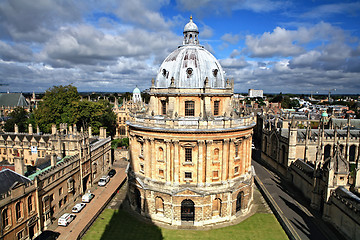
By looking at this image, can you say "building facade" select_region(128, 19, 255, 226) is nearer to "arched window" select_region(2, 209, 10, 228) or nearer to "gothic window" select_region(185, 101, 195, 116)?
"gothic window" select_region(185, 101, 195, 116)

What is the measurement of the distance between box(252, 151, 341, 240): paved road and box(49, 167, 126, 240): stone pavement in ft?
93.1

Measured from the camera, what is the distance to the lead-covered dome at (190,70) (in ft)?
119

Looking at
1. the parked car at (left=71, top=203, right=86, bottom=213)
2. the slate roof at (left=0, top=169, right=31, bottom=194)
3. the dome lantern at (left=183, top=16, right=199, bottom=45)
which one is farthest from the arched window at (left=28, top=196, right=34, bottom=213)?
the dome lantern at (left=183, top=16, right=199, bottom=45)

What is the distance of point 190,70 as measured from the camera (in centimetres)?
3628

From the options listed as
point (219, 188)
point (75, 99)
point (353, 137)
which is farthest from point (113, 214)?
point (353, 137)

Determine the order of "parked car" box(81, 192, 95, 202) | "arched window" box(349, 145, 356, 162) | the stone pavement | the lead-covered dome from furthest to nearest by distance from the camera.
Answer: "arched window" box(349, 145, 356, 162), "parked car" box(81, 192, 95, 202), the lead-covered dome, the stone pavement

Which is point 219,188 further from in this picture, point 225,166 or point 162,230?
point 162,230

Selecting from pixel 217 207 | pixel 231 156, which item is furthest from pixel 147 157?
pixel 217 207

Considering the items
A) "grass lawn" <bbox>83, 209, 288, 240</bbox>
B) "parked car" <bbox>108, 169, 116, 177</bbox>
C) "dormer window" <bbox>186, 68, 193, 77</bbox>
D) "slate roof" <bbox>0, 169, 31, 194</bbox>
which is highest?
"dormer window" <bbox>186, 68, 193, 77</bbox>

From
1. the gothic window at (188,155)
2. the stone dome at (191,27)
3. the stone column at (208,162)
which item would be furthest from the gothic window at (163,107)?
A: the stone dome at (191,27)

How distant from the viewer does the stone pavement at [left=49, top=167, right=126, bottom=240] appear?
32.0 m

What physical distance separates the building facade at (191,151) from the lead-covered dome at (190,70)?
5.8 inches

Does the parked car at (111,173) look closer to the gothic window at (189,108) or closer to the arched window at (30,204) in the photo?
the arched window at (30,204)

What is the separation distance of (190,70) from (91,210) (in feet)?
88.2
